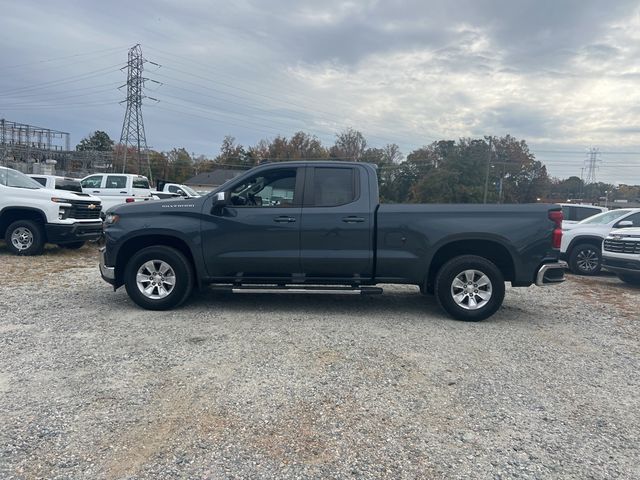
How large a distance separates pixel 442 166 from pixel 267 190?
48998mm

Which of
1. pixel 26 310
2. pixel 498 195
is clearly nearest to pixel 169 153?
pixel 498 195

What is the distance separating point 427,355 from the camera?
481 centimetres

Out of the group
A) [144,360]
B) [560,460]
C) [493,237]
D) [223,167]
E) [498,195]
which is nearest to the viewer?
[560,460]

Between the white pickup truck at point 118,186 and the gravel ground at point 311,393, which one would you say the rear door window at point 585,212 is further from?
the white pickup truck at point 118,186

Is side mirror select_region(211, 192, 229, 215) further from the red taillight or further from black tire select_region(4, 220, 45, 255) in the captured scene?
black tire select_region(4, 220, 45, 255)

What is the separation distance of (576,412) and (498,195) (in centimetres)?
5170

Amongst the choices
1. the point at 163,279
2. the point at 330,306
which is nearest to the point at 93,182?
the point at 163,279

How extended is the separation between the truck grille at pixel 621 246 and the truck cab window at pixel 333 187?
624cm

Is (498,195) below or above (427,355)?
above

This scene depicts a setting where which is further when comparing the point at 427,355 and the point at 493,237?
the point at 493,237

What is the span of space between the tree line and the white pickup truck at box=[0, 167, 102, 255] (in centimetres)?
2398

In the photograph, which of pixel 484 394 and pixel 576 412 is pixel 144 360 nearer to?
pixel 484 394

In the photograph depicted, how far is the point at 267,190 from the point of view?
6.33 meters

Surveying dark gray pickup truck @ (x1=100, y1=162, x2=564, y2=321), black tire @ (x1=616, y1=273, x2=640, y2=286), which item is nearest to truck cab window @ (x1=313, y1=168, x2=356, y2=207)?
dark gray pickup truck @ (x1=100, y1=162, x2=564, y2=321)
